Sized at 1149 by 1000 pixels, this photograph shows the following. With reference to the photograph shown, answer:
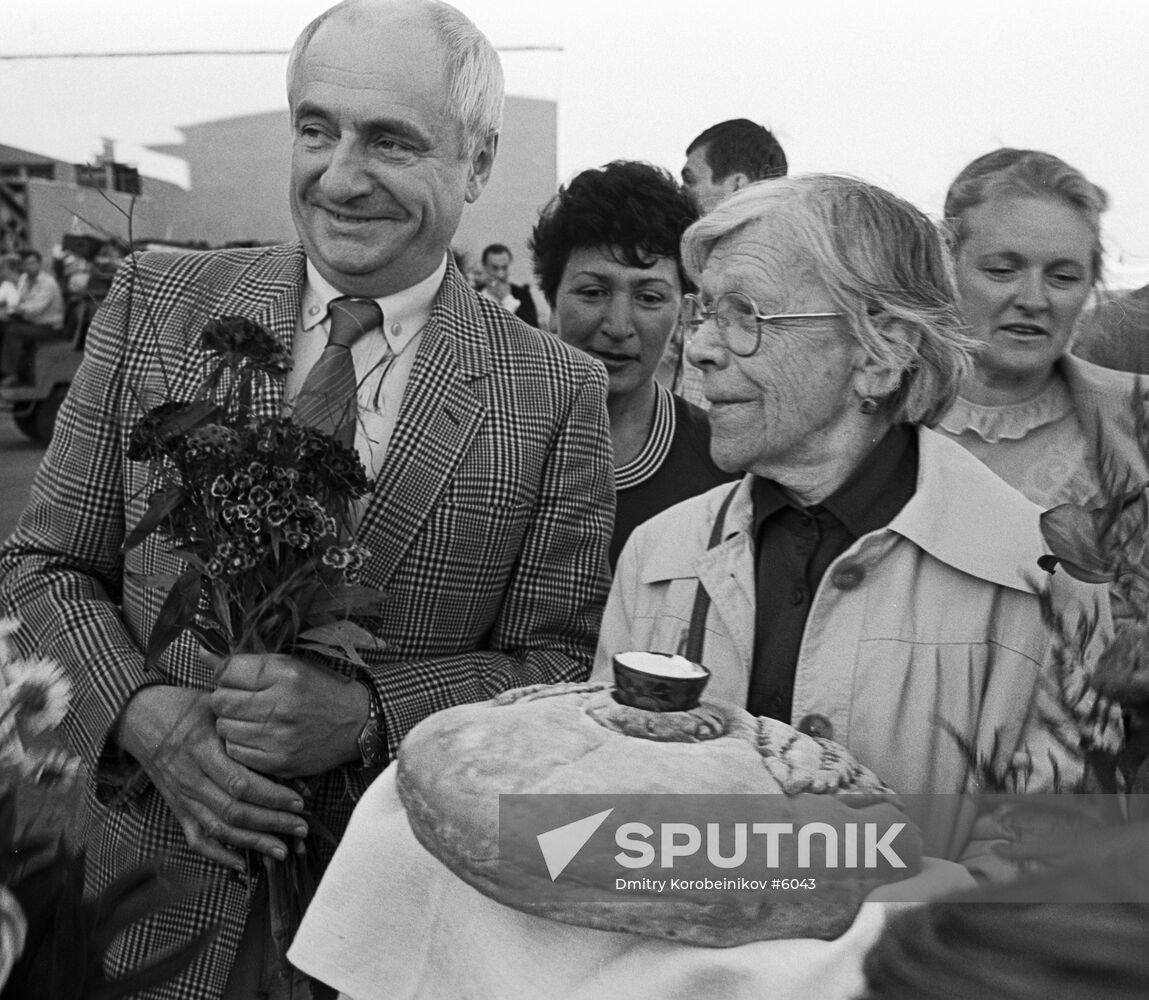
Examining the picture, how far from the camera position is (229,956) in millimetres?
1391

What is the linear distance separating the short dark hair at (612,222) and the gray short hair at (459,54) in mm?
266

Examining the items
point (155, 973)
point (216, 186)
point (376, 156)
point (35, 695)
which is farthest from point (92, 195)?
point (155, 973)

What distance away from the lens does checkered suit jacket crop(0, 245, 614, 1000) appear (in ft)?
4.61

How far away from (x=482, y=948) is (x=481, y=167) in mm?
955

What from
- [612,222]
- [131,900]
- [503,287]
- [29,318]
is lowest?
[131,900]

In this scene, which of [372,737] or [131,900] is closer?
[131,900]

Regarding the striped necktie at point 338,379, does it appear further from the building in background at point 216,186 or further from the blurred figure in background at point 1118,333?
the blurred figure in background at point 1118,333

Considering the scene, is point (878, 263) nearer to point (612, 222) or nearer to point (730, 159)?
point (730, 159)

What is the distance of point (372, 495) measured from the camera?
4.61 feet

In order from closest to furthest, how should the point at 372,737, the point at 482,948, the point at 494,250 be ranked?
the point at 482,948 < the point at 372,737 < the point at 494,250

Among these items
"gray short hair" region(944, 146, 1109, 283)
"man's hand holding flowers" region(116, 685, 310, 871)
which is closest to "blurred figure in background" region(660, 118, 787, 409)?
"gray short hair" region(944, 146, 1109, 283)

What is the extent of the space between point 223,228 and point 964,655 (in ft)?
3.37

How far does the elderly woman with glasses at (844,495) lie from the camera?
114cm

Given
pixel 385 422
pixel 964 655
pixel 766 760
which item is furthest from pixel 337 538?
pixel 964 655
